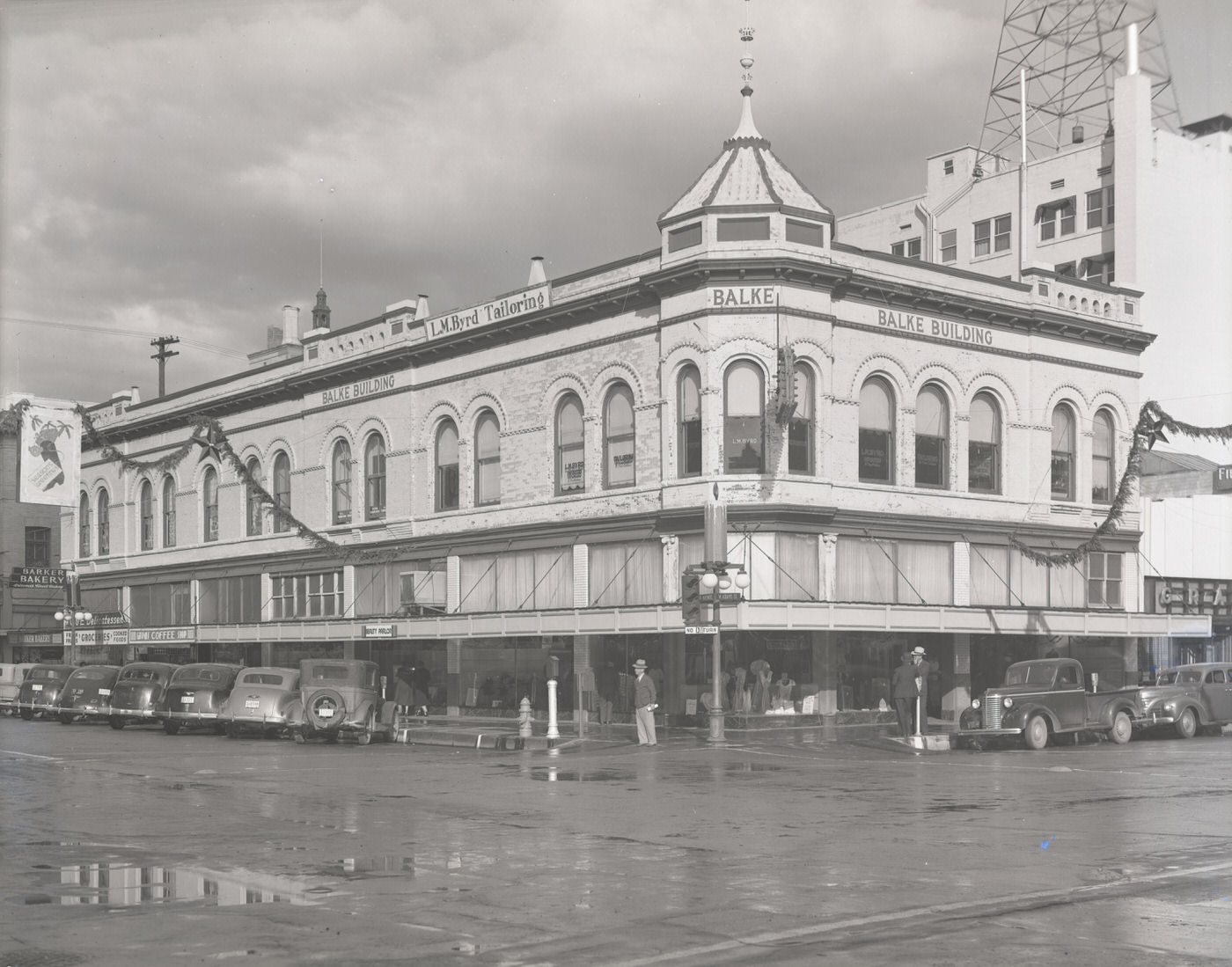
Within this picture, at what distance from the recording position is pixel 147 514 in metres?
54.1

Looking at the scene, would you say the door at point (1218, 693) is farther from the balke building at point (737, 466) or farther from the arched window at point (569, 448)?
the arched window at point (569, 448)

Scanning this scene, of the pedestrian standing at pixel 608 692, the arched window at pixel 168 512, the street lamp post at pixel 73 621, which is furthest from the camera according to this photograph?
the arched window at pixel 168 512

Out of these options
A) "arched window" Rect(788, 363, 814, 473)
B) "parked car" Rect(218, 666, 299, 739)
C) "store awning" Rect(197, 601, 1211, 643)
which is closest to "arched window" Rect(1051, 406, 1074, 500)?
"store awning" Rect(197, 601, 1211, 643)

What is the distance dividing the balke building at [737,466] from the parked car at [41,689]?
21.0 feet

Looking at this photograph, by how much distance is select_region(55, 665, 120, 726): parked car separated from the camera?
3756cm

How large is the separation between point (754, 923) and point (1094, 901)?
8.38ft

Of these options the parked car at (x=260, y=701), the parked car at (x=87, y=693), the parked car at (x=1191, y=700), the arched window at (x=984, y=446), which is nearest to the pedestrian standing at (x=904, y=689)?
the parked car at (x=1191, y=700)

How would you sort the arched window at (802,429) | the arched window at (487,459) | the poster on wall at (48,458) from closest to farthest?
the poster on wall at (48,458), the arched window at (802,429), the arched window at (487,459)

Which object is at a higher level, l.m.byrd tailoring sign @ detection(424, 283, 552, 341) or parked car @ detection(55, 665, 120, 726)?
l.m.byrd tailoring sign @ detection(424, 283, 552, 341)

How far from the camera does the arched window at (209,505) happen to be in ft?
165

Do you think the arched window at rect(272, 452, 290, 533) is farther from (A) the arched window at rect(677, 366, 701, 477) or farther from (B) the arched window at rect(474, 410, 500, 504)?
(A) the arched window at rect(677, 366, 701, 477)

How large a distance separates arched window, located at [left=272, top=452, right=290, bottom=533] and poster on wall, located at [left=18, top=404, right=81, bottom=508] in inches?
507

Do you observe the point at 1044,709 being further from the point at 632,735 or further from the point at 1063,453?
the point at 1063,453

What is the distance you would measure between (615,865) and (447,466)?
28.7 m
